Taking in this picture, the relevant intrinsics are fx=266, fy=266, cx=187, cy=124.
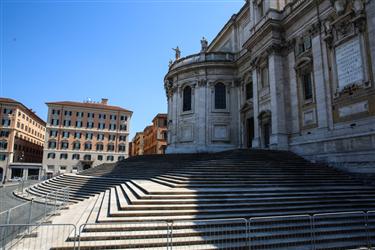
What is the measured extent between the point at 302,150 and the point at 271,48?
8.27 meters

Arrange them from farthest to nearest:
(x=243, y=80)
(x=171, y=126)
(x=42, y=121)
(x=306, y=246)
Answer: (x=42, y=121) < (x=171, y=126) < (x=243, y=80) < (x=306, y=246)

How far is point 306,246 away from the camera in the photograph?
7.08m

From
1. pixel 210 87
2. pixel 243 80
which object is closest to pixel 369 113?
pixel 243 80

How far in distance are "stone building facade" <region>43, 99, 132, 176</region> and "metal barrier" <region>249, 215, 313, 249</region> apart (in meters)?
52.8

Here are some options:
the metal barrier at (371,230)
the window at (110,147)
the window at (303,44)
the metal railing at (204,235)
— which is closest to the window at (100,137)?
the window at (110,147)

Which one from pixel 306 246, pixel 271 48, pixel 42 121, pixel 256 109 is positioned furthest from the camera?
pixel 42 121

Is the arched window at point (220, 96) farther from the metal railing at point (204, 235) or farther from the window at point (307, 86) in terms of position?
the metal railing at point (204, 235)

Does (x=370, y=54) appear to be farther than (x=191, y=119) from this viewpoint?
No

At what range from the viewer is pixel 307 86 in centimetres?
1891

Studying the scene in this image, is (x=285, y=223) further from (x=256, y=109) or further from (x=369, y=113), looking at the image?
(x=256, y=109)

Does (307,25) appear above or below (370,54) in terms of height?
above

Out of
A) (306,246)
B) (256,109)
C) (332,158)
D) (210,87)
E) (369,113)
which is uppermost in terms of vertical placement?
(210,87)

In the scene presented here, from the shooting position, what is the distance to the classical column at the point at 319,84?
16812 millimetres

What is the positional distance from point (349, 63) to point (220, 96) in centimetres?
1543
